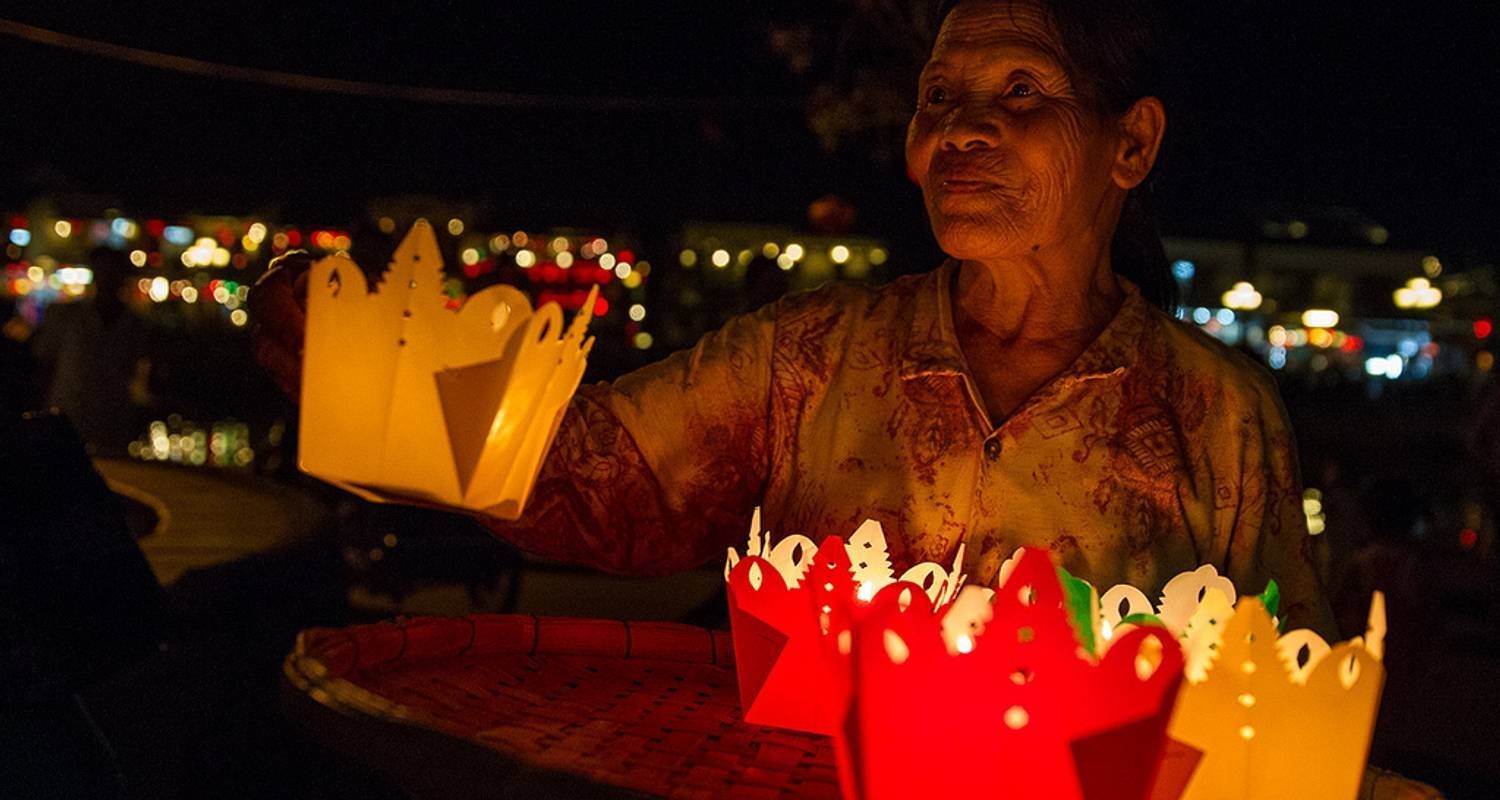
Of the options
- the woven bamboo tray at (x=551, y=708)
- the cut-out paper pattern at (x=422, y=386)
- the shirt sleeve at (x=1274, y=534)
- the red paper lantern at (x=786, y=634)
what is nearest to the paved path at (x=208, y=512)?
the woven bamboo tray at (x=551, y=708)

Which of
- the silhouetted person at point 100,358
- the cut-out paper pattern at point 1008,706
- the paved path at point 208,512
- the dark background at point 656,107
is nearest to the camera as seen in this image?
the cut-out paper pattern at point 1008,706

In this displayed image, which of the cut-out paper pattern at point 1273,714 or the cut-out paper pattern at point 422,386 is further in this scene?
the cut-out paper pattern at point 422,386

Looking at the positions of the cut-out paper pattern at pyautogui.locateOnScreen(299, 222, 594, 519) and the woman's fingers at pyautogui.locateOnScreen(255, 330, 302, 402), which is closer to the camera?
the cut-out paper pattern at pyautogui.locateOnScreen(299, 222, 594, 519)

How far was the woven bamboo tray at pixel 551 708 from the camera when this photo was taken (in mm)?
1102

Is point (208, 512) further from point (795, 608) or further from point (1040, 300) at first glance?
point (795, 608)

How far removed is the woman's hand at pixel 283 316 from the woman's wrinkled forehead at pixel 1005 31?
30.0 inches

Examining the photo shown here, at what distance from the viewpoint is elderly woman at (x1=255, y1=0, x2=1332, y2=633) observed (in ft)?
5.20

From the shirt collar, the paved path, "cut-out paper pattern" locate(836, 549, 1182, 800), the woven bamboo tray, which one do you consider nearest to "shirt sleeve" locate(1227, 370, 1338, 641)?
the shirt collar

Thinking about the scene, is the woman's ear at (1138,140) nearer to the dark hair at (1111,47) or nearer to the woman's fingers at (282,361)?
the dark hair at (1111,47)

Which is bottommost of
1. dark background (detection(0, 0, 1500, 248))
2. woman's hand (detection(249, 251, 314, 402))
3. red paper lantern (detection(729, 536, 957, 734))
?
red paper lantern (detection(729, 536, 957, 734))

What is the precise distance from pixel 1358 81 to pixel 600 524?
4.37m

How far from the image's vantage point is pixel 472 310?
4.28ft

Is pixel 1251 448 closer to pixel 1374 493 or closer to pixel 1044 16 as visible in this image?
pixel 1044 16

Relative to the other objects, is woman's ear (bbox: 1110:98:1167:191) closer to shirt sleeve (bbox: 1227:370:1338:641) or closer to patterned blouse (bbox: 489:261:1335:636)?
patterned blouse (bbox: 489:261:1335:636)
